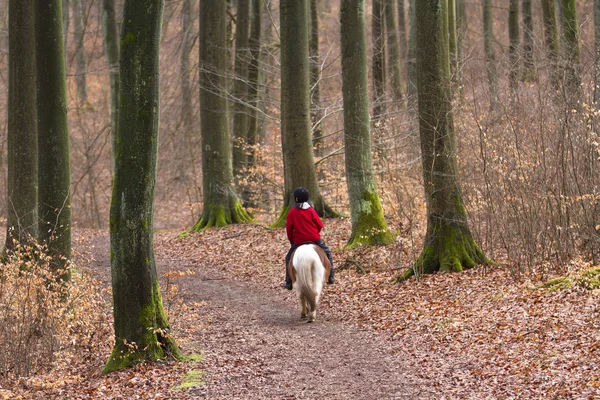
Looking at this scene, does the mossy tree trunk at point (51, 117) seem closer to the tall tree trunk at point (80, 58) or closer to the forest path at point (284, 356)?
the forest path at point (284, 356)

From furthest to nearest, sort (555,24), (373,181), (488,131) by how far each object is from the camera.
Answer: (555,24)
(373,181)
(488,131)

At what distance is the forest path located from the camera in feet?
26.6

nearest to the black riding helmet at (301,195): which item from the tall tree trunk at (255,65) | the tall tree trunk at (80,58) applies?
the tall tree trunk at (255,65)

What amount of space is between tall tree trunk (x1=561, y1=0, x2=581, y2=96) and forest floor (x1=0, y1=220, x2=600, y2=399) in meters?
3.20

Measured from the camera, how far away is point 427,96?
13070mm

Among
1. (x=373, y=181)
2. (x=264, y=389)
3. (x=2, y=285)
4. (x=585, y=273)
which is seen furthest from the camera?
(x=373, y=181)

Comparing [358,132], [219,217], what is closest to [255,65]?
[219,217]

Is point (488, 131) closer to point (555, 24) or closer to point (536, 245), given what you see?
point (536, 245)

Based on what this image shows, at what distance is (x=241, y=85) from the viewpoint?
25.3m

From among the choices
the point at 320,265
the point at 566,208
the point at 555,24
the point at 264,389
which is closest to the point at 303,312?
the point at 320,265

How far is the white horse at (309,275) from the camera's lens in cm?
1172

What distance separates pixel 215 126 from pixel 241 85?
13.7ft

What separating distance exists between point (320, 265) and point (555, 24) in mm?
13242

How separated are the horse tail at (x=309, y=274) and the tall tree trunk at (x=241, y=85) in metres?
12.1
